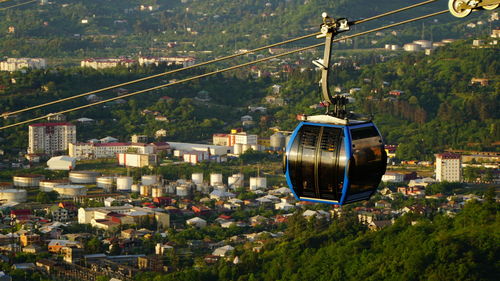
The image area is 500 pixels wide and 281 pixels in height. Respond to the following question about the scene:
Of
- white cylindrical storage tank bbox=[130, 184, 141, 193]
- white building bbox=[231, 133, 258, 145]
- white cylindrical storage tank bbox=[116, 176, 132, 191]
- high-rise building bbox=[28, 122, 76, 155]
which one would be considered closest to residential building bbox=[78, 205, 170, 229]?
white cylindrical storage tank bbox=[130, 184, 141, 193]

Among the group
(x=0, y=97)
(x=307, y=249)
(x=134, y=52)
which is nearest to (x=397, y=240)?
(x=307, y=249)

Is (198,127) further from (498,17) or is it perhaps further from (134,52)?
(498,17)

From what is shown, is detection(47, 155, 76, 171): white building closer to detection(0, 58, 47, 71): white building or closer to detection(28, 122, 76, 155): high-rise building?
detection(28, 122, 76, 155): high-rise building

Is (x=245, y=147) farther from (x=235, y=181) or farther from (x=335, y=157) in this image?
(x=335, y=157)

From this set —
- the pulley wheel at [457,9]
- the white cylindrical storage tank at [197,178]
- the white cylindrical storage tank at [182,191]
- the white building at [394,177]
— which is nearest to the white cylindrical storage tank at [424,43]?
the white building at [394,177]

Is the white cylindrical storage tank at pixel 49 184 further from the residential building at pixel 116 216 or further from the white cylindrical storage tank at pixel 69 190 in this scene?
the residential building at pixel 116 216
